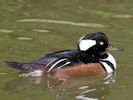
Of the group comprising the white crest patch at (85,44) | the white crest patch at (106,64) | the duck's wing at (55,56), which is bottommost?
the white crest patch at (106,64)

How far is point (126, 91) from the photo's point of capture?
10.6 metres

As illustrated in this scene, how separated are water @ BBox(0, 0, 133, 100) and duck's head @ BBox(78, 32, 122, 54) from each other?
53 centimetres

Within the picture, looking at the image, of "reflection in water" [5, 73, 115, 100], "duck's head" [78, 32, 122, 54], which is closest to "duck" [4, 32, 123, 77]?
"duck's head" [78, 32, 122, 54]

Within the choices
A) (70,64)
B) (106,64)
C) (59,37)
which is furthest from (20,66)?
(59,37)

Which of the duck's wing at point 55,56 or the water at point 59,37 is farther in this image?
the duck's wing at point 55,56

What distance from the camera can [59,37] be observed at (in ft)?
43.4

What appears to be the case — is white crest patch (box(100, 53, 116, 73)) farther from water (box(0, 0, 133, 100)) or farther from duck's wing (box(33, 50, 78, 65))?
duck's wing (box(33, 50, 78, 65))

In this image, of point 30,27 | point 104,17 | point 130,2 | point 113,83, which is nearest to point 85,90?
point 113,83

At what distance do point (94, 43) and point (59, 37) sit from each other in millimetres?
1688

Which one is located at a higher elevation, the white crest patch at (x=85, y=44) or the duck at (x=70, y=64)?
the white crest patch at (x=85, y=44)

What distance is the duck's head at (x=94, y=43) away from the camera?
11.6 metres

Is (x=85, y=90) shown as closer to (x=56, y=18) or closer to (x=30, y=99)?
(x=30, y=99)

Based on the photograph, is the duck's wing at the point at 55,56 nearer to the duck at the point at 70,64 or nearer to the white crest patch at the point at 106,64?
the duck at the point at 70,64

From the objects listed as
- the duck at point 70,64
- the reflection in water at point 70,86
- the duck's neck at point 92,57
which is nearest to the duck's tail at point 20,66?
the duck at point 70,64
